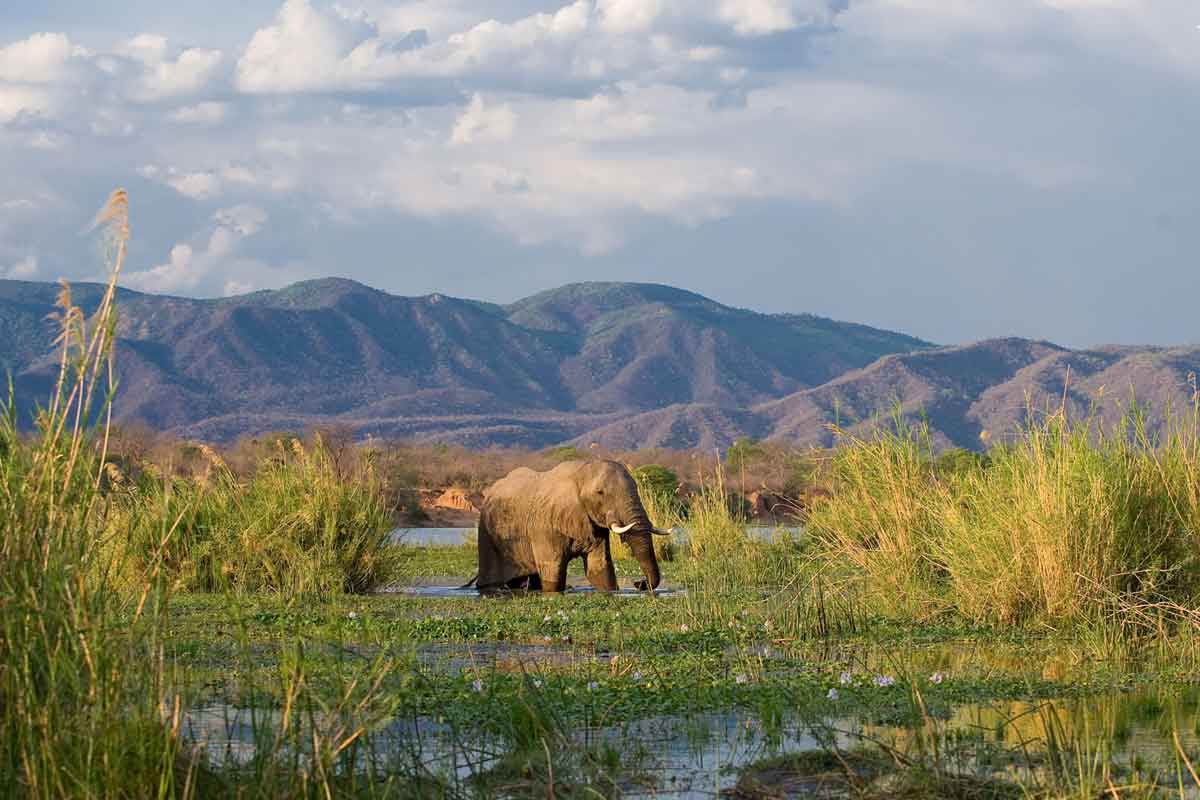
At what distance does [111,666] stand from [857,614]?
7.98 meters

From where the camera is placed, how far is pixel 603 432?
451ft

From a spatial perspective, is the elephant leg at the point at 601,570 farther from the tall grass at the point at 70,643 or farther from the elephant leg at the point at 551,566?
the tall grass at the point at 70,643

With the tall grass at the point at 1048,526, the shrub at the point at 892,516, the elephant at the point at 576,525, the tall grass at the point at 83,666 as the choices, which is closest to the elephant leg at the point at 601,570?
the elephant at the point at 576,525

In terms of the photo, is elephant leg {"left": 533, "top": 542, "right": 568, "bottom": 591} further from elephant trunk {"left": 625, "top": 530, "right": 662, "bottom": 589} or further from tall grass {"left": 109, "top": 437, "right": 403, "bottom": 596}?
tall grass {"left": 109, "top": 437, "right": 403, "bottom": 596}

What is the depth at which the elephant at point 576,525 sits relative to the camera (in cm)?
1731

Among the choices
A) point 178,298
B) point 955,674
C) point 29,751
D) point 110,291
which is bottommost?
point 955,674

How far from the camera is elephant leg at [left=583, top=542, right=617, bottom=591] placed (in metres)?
17.4

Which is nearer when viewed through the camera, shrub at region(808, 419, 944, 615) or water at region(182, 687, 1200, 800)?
water at region(182, 687, 1200, 800)

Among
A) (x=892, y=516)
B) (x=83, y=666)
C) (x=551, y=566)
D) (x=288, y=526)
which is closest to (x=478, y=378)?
(x=551, y=566)

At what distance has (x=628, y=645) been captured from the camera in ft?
36.2

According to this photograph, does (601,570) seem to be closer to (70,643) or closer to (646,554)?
(646,554)

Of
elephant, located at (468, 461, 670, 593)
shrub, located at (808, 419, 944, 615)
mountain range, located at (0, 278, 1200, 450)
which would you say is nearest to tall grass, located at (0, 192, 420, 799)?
shrub, located at (808, 419, 944, 615)

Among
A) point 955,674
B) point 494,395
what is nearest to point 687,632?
point 955,674

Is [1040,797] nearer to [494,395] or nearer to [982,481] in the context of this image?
[982,481]
